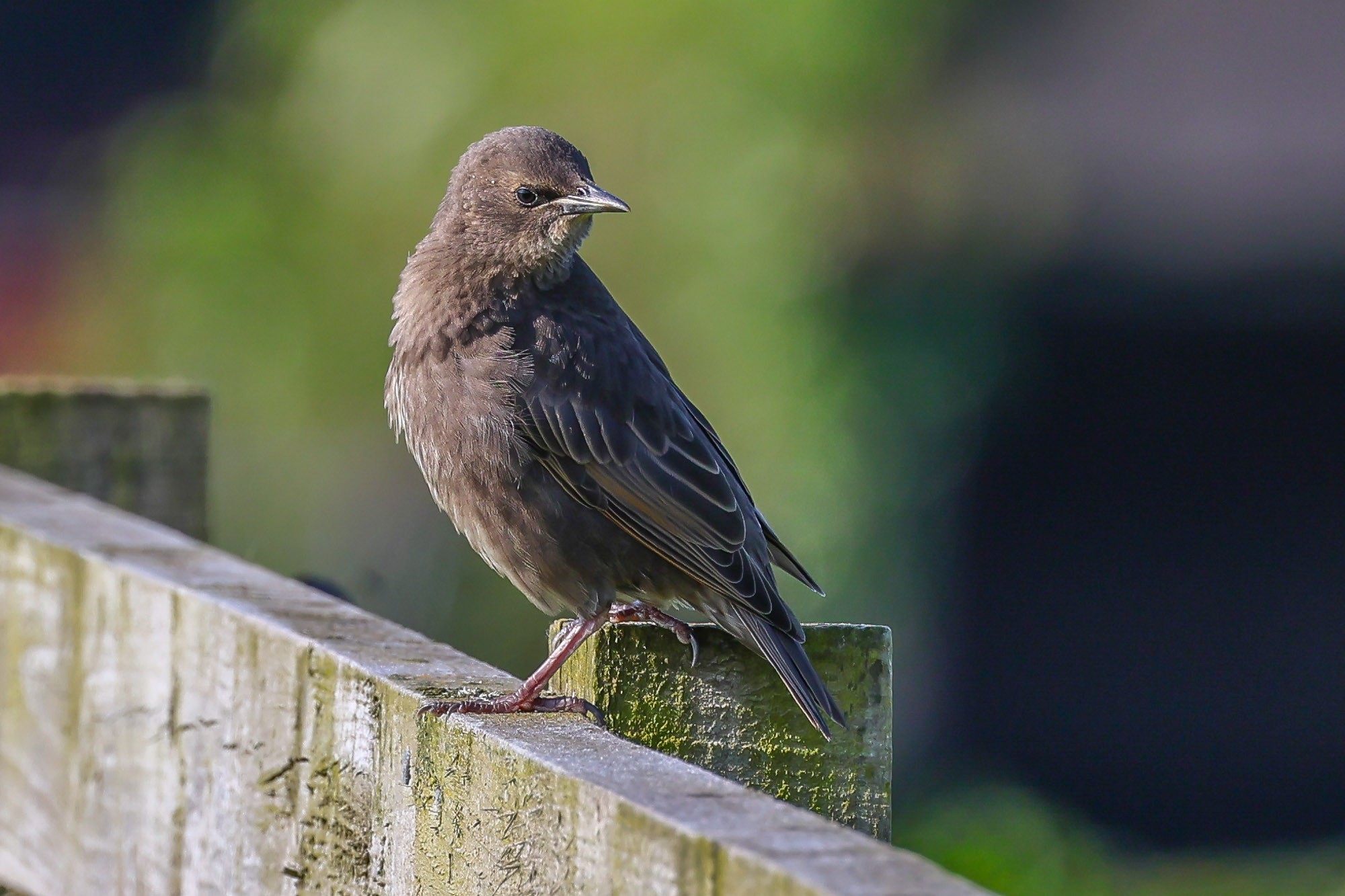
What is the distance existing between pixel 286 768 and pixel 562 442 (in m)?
1.33

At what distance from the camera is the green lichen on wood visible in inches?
91.0

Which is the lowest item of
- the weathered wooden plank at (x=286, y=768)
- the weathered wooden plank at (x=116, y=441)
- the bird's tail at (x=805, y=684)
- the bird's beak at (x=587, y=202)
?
the weathered wooden plank at (x=286, y=768)

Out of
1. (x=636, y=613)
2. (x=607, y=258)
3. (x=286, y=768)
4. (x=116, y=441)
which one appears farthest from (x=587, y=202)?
(x=607, y=258)

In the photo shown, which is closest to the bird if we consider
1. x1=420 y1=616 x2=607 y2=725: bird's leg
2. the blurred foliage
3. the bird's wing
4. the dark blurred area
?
the bird's wing

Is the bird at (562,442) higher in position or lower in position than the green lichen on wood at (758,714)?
higher

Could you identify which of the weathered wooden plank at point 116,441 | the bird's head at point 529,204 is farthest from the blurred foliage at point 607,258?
the bird's head at point 529,204

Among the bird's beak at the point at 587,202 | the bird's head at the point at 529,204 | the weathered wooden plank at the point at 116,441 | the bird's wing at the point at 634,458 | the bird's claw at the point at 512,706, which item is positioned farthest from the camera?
the weathered wooden plank at the point at 116,441

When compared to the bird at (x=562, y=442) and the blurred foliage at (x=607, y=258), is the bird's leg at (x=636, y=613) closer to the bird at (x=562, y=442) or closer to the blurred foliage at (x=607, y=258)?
the bird at (x=562, y=442)

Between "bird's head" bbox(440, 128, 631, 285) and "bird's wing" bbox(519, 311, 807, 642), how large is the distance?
0.86 ft

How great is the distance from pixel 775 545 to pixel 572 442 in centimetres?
49

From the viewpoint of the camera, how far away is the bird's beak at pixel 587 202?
12.9 feet

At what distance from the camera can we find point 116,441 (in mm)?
4371

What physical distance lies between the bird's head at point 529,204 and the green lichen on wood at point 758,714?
173 centimetres

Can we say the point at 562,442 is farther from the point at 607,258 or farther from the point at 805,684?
the point at 607,258
